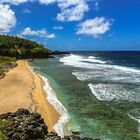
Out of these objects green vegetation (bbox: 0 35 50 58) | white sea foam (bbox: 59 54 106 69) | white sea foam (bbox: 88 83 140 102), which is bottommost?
white sea foam (bbox: 59 54 106 69)

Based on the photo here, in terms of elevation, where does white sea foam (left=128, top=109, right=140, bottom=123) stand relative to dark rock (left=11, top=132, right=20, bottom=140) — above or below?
below

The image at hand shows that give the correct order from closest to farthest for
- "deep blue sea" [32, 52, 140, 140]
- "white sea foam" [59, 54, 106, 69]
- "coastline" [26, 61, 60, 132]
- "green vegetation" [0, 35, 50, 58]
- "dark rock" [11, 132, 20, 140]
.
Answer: "dark rock" [11, 132, 20, 140], "deep blue sea" [32, 52, 140, 140], "coastline" [26, 61, 60, 132], "white sea foam" [59, 54, 106, 69], "green vegetation" [0, 35, 50, 58]

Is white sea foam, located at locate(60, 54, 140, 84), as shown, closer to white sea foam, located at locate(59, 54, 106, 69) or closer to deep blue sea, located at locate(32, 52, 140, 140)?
deep blue sea, located at locate(32, 52, 140, 140)

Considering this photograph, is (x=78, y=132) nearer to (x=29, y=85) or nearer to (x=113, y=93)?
(x=113, y=93)

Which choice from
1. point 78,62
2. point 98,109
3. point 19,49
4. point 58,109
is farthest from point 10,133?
point 19,49

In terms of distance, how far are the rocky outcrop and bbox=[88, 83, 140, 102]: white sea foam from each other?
12809mm

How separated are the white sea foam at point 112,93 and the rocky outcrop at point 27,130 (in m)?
12.8

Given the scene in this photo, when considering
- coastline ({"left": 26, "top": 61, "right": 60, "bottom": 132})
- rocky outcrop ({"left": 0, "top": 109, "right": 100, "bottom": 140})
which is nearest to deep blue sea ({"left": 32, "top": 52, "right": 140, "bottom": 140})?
coastline ({"left": 26, "top": 61, "right": 60, "bottom": 132})

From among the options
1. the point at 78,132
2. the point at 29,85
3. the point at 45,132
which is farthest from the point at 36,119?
the point at 29,85

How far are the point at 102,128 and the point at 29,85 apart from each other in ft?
71.1

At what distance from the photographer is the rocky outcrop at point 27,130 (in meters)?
19.2

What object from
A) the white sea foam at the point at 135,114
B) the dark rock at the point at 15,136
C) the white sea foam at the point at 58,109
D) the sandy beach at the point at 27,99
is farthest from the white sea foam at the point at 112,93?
the dark rock at the point at 15,136

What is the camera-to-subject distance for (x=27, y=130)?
19.8 m

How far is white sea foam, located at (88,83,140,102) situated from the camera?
33094mm
